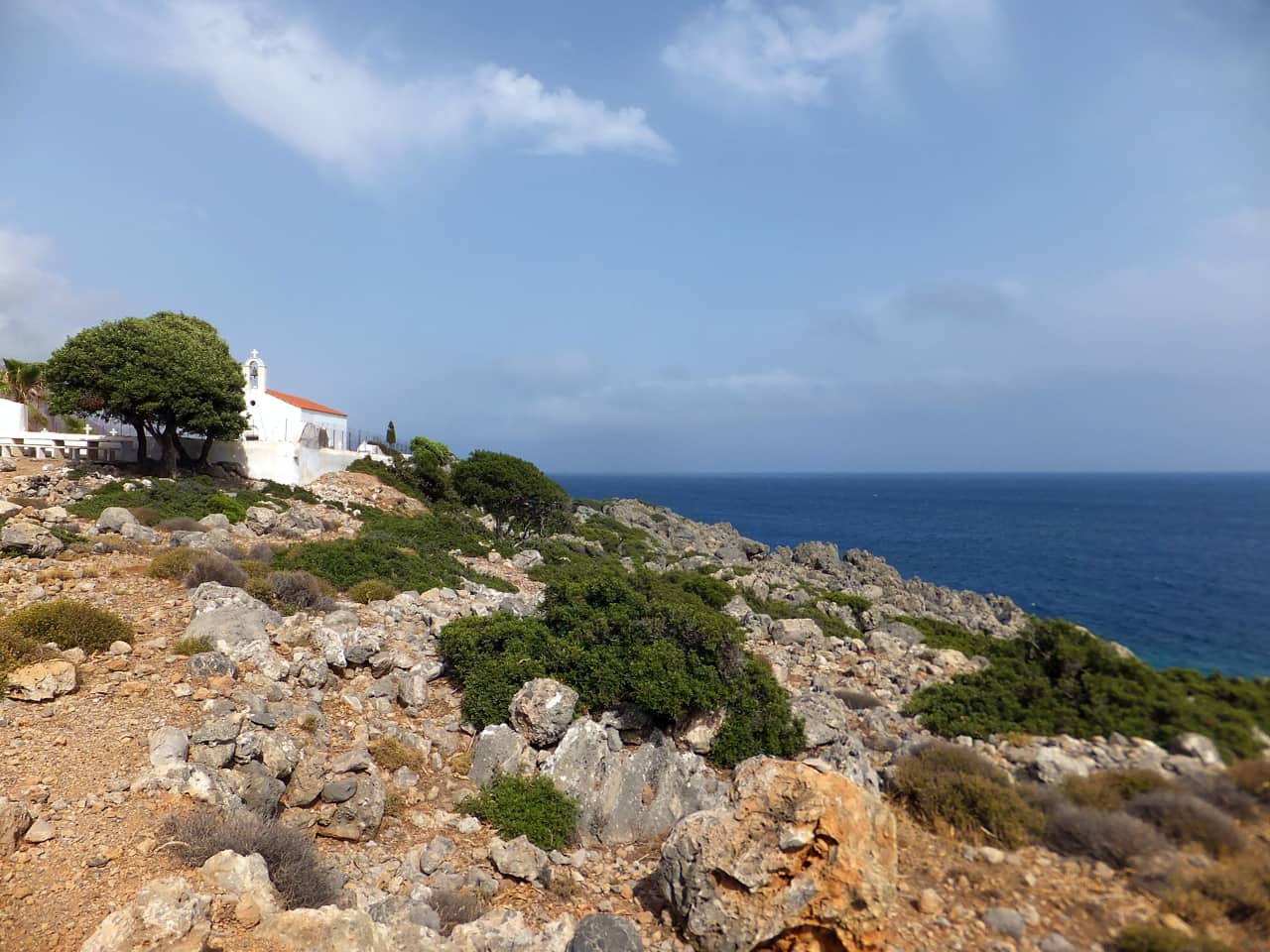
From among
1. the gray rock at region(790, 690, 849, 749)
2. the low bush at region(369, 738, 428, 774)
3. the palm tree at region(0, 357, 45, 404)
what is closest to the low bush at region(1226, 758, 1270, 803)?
the gray rock at region(790, 690, 849, 749)

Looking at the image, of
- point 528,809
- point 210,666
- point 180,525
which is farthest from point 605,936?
point 180,525

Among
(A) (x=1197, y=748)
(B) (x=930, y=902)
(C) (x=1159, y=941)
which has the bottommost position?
(B) (x=930, y=902)

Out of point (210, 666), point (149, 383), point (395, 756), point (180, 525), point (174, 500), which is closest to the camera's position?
point (395, 756)

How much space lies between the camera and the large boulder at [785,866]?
4.53m

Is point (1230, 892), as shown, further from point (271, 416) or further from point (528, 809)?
point (271, 416)

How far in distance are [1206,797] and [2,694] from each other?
12348 mm

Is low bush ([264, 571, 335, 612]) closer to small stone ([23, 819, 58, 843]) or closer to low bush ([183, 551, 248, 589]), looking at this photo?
low bush ([183, 551, 248, 589])

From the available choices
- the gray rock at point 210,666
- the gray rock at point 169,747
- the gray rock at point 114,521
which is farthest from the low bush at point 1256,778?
the gray rock at point 114,521

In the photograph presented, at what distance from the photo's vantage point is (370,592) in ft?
49.8

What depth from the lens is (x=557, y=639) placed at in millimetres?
11203

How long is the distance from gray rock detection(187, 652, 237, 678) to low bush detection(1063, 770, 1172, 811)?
10.9 metres

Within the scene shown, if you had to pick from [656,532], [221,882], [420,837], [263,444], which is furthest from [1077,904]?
[656,532]

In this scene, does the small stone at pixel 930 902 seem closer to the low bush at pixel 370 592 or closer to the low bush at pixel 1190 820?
the low bush at pixel 1190 820

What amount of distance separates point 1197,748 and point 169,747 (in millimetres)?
9966
